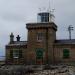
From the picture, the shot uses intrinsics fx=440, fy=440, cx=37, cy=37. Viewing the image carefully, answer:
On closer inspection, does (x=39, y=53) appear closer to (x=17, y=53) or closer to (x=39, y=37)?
(x=39, y=37)

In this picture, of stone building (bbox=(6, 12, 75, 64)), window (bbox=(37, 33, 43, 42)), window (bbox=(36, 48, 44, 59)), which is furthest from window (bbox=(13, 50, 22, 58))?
window (bbox=(37, 33, 43, 42))

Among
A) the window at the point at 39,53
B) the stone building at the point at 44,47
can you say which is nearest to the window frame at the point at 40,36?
the stone building at the point at 44,47

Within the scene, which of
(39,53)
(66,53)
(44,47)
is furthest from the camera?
(39,53)

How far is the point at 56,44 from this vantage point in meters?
61.8

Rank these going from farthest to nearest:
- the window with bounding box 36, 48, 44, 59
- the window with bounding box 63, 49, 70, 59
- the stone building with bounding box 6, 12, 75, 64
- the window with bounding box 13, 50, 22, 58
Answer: the window with bounding box 13, 50, 22, 58 → the window with bounding box 36, 48, 44, 59 → the stone building with bounding box 6, 12, 75, 64 → the window with bounding box 63, 49, 70, 59

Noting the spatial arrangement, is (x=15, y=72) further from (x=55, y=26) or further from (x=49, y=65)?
(x=55, y=26)

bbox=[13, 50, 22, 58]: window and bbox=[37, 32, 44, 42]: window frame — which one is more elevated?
bbox=[37, 32, 44, 42]: window frame

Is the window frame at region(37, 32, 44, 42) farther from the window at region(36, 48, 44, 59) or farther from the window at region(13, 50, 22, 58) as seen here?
the window at region(13, 50, 22, 58)

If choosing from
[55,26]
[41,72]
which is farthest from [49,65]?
[55,26]

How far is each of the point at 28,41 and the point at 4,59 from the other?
A: 556cm

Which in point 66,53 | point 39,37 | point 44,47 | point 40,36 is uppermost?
point 40,36

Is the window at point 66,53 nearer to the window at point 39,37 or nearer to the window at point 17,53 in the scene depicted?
the window at point 39,37

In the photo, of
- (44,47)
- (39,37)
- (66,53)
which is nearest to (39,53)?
(44,47)

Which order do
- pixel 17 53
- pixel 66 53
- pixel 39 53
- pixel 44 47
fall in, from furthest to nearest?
pixel 17 53
pixel 39 53
pixel 44 47
pixel 66 53
